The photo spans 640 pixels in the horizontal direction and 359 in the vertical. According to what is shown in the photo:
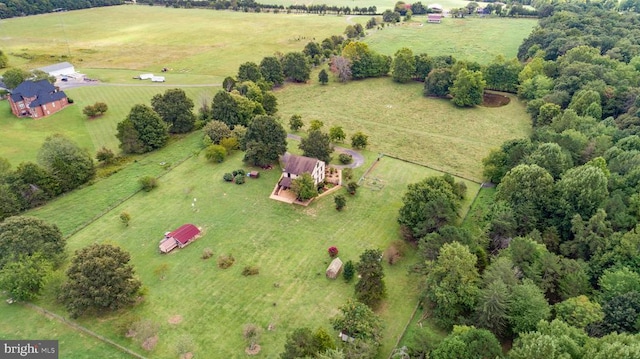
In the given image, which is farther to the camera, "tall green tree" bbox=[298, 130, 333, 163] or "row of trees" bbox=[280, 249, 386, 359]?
"tall green tree" bbox=[298, 130, 333, 163]

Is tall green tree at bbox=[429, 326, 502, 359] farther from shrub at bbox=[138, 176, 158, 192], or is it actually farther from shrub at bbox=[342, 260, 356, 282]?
shrub at bbox=[138, 176, 158, 192]

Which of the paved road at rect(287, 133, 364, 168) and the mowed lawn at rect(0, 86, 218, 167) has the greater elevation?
the mowed lawn at rect(0, 86, 218, 167)

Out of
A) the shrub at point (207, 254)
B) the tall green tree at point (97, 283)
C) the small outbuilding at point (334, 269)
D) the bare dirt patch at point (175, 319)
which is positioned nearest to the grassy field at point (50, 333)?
the tall green tree at point (97, 283)

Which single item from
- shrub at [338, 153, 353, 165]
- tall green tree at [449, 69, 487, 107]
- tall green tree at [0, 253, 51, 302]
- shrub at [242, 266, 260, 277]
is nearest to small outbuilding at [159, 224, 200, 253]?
shrub at [242, 266, 260, 277]

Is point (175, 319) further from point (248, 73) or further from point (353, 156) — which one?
point (248, 73)

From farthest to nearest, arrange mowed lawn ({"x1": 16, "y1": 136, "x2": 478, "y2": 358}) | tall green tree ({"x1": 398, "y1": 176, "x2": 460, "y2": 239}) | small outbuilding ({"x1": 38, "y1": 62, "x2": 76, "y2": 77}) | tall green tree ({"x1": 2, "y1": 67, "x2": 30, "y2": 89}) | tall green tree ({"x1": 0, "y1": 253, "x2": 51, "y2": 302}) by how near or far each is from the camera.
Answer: small outbuilding ({"x1": 38, "y1": 62, "x2": 76, "y2": 77}), tall green tree ({"x1": 2, "y1": 67, "x2": 30, "y2": 89}), tall green tree ({"x1": 398, "y1": 176, "x2": 460, "y2": 239}), tall green tree ({"x1": 0, "y1": 253, "x2": 51, "y2": 302}), mowed lawn ({"x1": 16, "y1": 136, "x2": 478, "y2": 358})

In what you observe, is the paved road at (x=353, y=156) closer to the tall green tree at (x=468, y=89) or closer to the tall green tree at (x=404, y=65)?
the tall green tree at (x=468, y=89)
